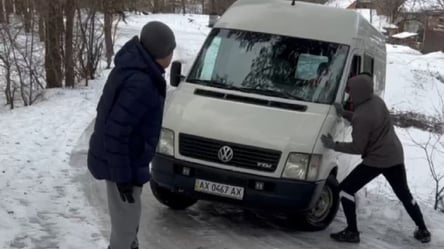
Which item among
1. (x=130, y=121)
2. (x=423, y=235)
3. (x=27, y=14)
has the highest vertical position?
(x=130, y=121)

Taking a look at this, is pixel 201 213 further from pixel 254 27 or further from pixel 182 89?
pixel 254 27

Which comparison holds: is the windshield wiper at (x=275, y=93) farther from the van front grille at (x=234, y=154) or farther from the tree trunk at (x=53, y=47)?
the tree trunk at (x=53, y=47)

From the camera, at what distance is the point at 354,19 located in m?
7.57

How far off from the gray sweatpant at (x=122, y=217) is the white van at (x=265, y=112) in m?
1.89

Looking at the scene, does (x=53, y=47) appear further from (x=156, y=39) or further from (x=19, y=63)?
(x=156, y=39)

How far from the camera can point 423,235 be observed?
262 inches

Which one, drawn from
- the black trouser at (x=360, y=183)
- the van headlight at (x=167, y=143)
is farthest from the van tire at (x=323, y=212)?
the van headlight at (x=167, y=143)

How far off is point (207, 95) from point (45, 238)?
2.24 metres

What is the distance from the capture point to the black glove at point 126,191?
13.6 ft

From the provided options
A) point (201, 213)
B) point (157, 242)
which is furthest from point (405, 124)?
point (157, 242)

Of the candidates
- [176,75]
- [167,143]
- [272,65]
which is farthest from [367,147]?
[176,75]

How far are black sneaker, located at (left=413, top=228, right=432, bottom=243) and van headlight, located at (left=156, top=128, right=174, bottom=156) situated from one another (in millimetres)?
2718

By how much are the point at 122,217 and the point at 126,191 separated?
0.26 metres

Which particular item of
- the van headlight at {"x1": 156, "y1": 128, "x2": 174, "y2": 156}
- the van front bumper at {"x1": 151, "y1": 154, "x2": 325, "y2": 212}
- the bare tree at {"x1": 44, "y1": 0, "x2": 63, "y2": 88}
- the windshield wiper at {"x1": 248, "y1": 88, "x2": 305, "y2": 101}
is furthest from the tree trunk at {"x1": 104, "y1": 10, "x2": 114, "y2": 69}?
the van front bumper at {"x1": 151, "y1": 154, "x2": 325, "y2": 212}
